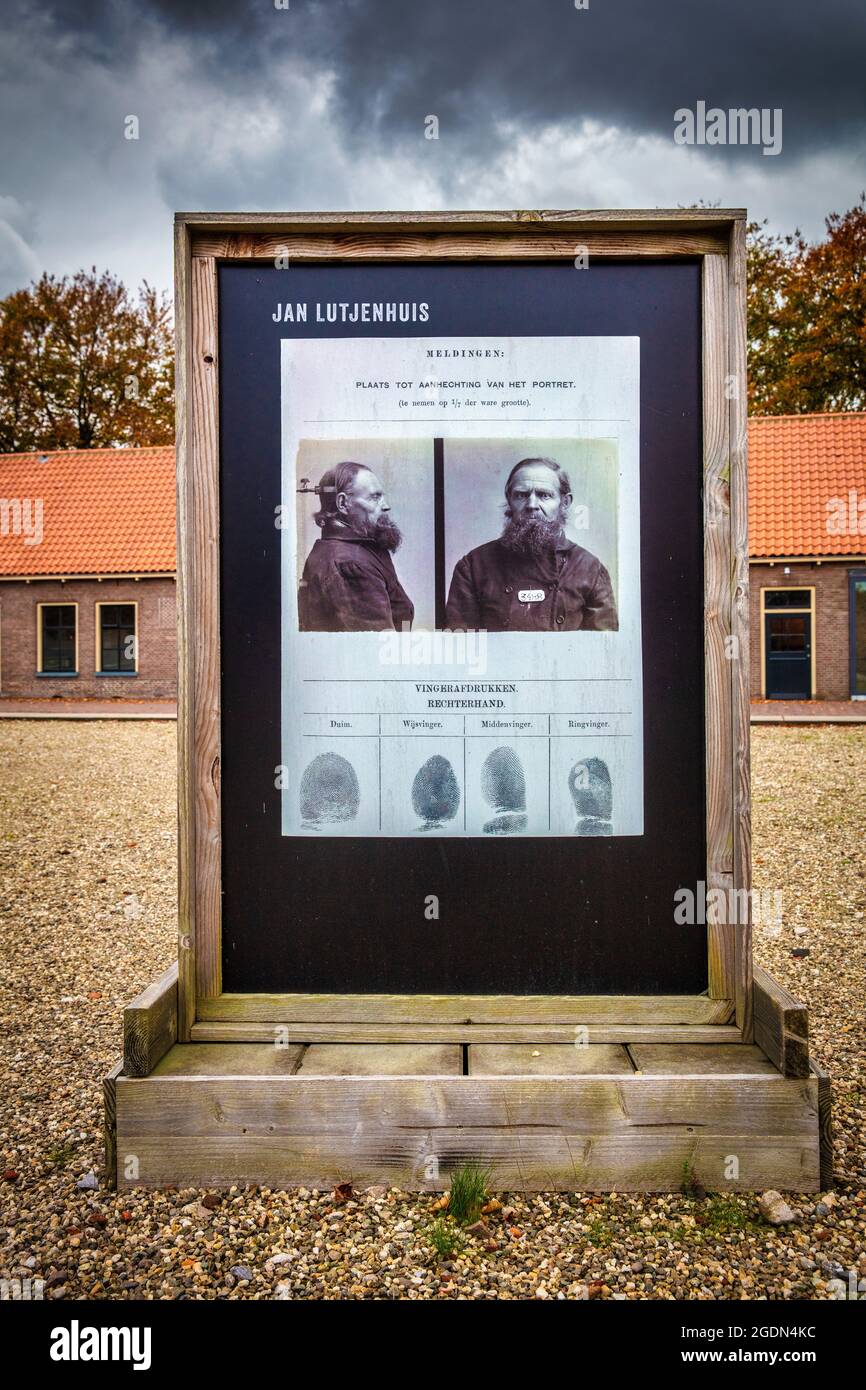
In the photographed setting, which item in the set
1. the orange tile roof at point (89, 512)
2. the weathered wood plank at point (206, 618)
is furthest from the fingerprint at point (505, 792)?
the orange tile roof at point (89, 512)

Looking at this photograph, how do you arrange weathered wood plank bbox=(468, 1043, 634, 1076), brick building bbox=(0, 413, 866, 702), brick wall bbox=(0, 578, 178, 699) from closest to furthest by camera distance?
weathered wood plank bbox=(468, 1043, 634, 1076) → brick building bbox=(0, 413, 866, 702) → brick wall bbox=(0, 578, 178, 699)

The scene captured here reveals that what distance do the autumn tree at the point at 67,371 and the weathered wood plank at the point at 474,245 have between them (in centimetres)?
3788

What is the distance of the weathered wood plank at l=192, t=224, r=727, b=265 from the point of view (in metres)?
2.87

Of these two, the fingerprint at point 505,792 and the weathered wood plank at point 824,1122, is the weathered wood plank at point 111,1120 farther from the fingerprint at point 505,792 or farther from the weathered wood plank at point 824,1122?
the weathered wood plank at point 824,1122

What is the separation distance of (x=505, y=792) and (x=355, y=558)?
92cm

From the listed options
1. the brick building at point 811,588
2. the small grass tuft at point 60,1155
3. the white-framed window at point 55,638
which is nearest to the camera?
the small grass tuft at point 60,1155

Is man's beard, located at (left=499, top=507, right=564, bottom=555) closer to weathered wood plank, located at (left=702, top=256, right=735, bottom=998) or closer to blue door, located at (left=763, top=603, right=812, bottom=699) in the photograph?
weathered wood plank, located at (left=702, top=256, right=735, bottom=998)

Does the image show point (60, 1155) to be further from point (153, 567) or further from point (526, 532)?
point (153, 567)

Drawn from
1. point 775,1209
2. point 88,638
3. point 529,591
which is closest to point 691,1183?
point 775,1209

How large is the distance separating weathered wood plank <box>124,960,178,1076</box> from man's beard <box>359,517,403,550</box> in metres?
1.60

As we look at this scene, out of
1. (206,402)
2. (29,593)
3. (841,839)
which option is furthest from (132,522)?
(206,402)

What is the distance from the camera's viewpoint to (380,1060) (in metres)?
2.77

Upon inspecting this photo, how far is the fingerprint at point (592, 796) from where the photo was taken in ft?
9.62

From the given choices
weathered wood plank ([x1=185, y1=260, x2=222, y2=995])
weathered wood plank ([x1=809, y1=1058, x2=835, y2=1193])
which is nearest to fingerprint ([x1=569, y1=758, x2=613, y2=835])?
weathered wood plank ([x1=809, y1=1058, x2=835, y2=1193])
